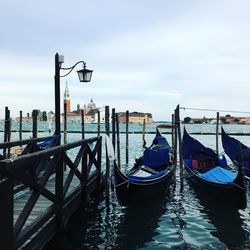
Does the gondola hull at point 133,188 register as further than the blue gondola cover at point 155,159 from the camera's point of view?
No

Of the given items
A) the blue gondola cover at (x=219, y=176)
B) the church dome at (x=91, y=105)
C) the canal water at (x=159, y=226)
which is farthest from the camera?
the church dome at (x=91, y=105)

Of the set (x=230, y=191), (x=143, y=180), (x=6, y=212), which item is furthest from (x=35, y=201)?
(x=230, y=191)

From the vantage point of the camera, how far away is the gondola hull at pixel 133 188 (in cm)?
700

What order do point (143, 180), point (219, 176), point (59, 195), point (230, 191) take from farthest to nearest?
point (219, 176), point (143, 180), point (230, 191), point (59, 195)

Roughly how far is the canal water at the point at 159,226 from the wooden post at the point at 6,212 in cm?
208

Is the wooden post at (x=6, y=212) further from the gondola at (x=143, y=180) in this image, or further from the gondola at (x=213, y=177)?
the gondola at (x=213, y=177)

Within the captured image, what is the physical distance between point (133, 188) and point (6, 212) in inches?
175

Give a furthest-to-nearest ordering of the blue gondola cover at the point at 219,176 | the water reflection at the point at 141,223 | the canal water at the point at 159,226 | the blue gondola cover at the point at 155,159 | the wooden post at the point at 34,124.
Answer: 1. the wooden post at the point at 34,124
2. the blue gondola cover at the point at 155,159
3. the blue gondola cover at the point at 219,176
4. the water reflection at the point at 141,223
5. the canal water at the point at 159,226

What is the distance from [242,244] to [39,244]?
3.31m

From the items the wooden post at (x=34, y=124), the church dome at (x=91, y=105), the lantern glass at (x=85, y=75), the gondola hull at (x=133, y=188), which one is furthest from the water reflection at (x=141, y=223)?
the church dome at (x=91, y=105)

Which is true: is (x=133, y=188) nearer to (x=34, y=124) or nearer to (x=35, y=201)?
(x=35, y=201)

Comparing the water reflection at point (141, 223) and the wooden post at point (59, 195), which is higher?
the wooden post at point (59, 195)

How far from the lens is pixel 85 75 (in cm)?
Answer: 747

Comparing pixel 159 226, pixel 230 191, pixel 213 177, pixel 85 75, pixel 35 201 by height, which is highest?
pixel 85 75
